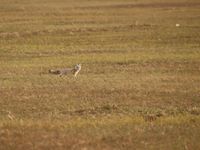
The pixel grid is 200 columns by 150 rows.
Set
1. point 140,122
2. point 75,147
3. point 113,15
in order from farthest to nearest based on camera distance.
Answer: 1. point 113,15
2. point 140,122
3. point 75,147

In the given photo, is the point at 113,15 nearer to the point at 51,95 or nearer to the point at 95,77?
the point at 95,77

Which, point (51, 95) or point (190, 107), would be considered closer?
point (190, 107)

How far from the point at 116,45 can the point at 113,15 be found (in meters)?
17.5

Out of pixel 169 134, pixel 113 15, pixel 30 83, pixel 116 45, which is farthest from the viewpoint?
pixel 113 15

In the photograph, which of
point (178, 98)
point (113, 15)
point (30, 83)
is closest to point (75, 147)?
point (178, 98)

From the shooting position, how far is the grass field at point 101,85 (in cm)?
1153

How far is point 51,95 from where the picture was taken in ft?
54.9

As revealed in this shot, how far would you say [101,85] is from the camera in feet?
59.6

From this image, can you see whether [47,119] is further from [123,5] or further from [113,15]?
[123,5]

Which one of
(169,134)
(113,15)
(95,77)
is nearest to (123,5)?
(113,15)

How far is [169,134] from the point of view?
1170cm

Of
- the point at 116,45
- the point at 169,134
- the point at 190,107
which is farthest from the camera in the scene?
the point at 116,45

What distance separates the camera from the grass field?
11.5 m

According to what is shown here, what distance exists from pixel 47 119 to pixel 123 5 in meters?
44.6
